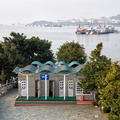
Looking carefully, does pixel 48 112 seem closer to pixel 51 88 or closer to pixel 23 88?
pixel 51 88

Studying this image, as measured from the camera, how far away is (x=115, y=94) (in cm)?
1107

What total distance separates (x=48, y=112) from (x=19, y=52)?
1407 centimetres

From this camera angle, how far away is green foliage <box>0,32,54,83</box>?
2288 centimetres

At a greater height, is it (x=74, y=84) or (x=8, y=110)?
(x=74, y=84)

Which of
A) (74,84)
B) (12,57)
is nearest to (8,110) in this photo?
(74,84)

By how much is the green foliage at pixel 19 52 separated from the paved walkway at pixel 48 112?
625cm

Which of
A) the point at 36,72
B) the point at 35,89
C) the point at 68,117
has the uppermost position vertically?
the point at 36,72

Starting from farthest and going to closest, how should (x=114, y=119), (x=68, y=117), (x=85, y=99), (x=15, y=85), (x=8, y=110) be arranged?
(x=15, y=85) < (x=85, y=99) < (x=8, y=110) < (x=68, y=117) < (x=114, y=119)

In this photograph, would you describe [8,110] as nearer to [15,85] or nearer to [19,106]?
[19,106]

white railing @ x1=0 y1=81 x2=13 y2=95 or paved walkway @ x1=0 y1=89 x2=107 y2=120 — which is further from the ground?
white railing @ x1=0 y1=81 x2=13 y2=95

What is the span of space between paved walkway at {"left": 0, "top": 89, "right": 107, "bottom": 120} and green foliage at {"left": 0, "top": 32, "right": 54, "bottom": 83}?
625 centimetres

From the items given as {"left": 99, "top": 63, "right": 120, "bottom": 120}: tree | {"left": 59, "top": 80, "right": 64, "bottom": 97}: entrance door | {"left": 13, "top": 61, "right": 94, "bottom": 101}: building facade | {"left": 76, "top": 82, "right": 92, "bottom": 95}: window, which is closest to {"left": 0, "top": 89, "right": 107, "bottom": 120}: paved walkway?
{"left": 76, "top": 82, "right": 92, "bottom": 95}: window

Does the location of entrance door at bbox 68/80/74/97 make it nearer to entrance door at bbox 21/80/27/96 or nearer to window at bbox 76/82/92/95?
window at bbox 76/82/92/95

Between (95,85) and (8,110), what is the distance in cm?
608
